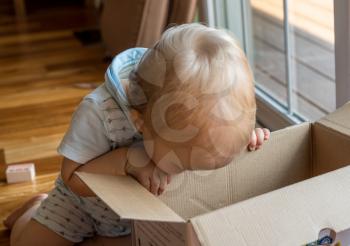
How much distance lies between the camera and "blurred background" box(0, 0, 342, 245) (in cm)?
168

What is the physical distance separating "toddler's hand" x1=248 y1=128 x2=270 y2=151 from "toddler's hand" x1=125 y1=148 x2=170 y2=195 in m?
0.15

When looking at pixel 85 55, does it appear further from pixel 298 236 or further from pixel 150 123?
pixel 298 236

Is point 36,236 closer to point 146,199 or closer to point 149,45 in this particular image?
point 146,199

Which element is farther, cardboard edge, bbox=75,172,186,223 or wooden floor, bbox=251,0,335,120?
wooden floor, bbox=251,0,335,120

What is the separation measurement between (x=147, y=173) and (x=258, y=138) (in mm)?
202

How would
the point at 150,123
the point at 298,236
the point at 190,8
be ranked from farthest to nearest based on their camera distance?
1. the point at 190,8
2. the point at 150,123
3. the point at 298,236

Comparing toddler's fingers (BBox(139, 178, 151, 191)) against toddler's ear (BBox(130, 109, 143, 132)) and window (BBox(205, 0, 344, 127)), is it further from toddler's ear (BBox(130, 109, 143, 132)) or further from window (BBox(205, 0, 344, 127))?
window (BBox(205, 0, 344, 127))

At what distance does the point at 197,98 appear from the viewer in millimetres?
851

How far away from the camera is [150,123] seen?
917mm

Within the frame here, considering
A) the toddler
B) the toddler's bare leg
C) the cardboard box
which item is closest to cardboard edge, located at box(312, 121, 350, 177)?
the cardboard box

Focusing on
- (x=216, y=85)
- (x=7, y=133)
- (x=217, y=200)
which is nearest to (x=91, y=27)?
(x=7, y=133)

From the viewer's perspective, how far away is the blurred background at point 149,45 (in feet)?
5.50

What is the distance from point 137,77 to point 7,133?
1.12 metres

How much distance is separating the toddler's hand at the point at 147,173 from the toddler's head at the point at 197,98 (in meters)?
0.05
